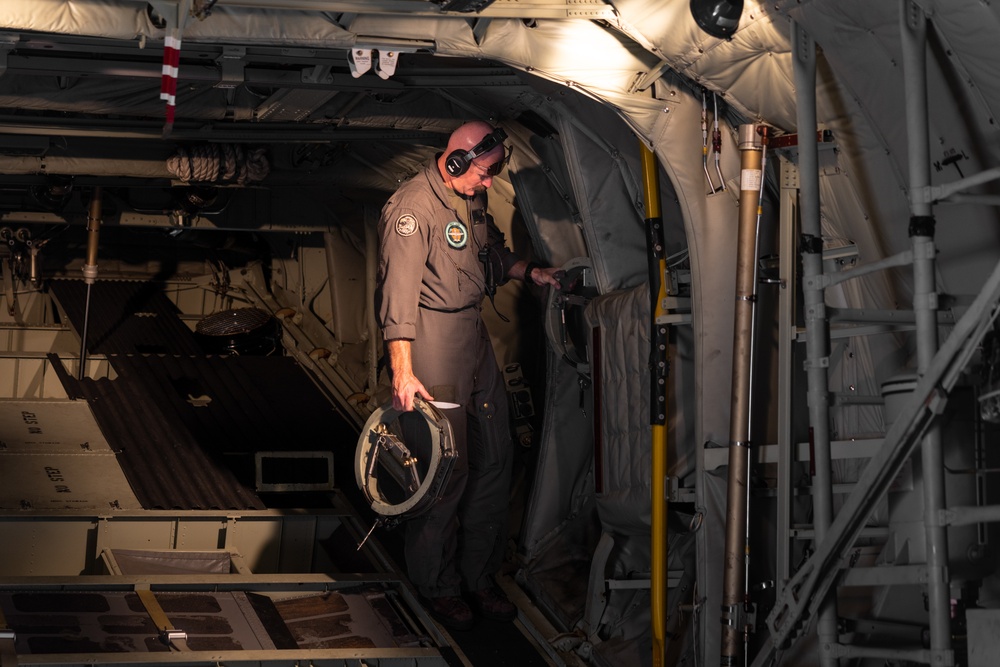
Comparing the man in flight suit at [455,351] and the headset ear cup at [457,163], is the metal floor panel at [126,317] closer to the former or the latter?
the man in flight suit at [455,351]

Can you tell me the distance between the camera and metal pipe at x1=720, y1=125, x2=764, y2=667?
177 inches

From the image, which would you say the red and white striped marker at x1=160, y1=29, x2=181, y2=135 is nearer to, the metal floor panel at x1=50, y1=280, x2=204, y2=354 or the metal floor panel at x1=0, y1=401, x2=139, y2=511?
the metal floor panel at x1=0, y1=401, x2=139, y2=511

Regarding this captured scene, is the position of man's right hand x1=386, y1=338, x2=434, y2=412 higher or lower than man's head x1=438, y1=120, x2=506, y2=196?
lower

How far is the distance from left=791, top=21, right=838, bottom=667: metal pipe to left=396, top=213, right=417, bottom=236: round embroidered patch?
1908 millimetres

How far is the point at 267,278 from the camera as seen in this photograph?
9.59 metres

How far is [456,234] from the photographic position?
5574mm

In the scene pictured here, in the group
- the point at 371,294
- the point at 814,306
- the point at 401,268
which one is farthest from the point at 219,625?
the point at 371,294

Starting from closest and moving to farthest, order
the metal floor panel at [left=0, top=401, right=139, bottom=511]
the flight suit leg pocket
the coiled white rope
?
the flight suit leg pocket
the metal floor panel at [left=0, top=401, right=139, bottom=511]
the coiled white rope

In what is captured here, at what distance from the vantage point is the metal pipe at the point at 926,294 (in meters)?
3.39

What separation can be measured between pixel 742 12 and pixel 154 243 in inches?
259

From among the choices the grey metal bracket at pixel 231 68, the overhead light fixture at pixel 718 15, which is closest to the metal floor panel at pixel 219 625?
the grey metal bracket at pixel 231 68

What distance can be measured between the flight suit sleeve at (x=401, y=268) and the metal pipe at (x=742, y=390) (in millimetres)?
1419

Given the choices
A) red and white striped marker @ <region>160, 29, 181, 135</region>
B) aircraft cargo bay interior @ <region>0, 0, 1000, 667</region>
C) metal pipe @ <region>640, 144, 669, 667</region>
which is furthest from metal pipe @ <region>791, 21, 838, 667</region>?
red and white striped marker @ <region>160, 29, 181, 135</region>

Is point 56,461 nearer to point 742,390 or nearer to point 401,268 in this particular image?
point 401,268
